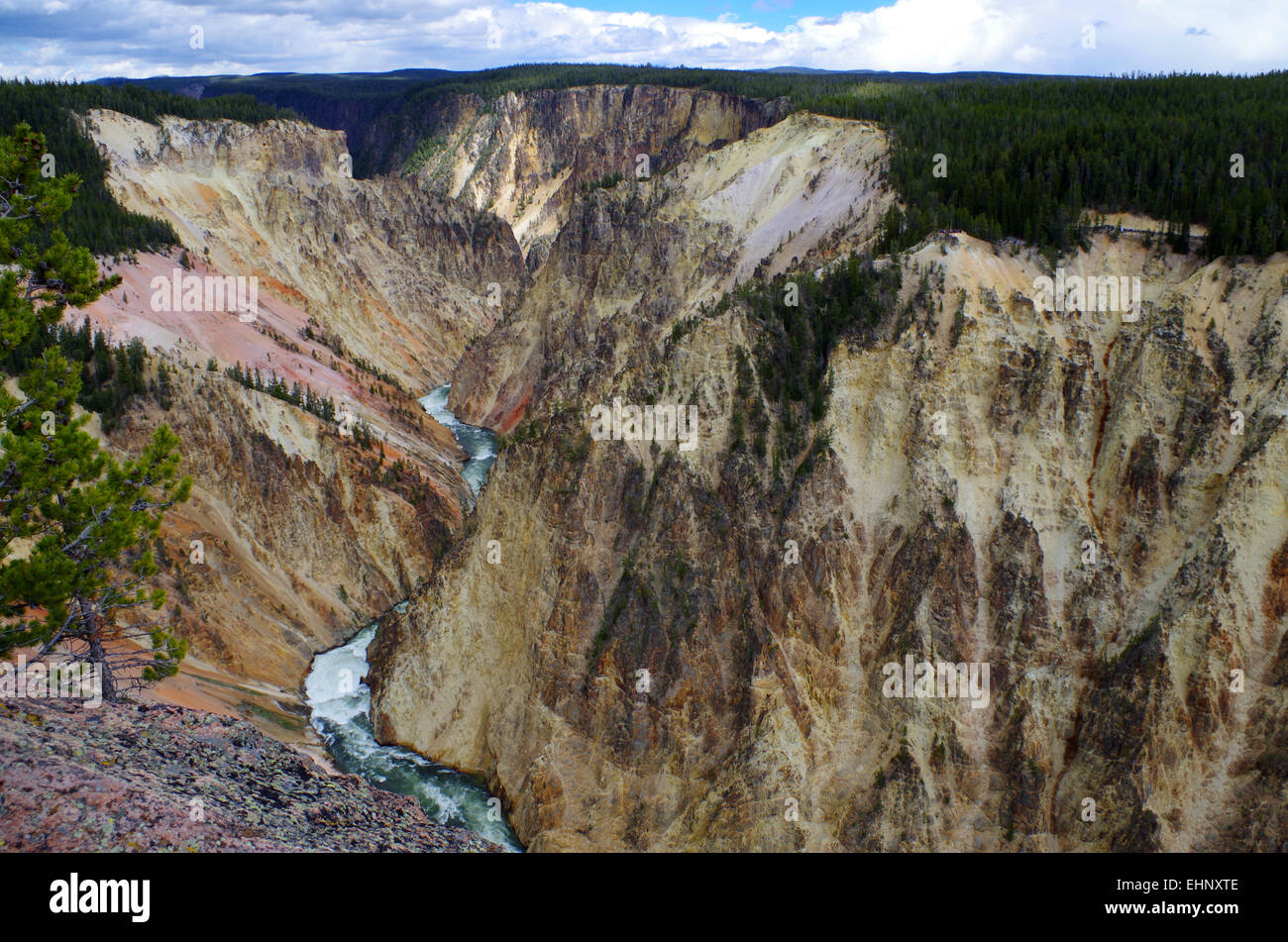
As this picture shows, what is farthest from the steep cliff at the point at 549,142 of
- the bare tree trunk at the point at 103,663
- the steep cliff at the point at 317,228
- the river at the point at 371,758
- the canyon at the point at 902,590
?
the bare tree trunk at the point at 103,663

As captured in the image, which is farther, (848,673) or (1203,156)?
(1203,156)

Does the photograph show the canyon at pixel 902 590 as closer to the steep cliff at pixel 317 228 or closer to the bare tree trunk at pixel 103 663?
the bare tree trunk at pixel 103 663

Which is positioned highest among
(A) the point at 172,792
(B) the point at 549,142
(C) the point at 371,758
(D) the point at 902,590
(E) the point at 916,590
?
(B) the point at 549,142

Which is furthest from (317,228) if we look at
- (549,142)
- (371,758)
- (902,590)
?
(902,590)

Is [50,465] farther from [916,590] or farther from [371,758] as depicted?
[916,590]

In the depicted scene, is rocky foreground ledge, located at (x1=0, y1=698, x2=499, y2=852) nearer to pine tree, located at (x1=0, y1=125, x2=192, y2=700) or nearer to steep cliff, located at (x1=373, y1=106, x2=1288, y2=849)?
pine tree, located at (x1=0, y1=125, x2=192, y2=700)

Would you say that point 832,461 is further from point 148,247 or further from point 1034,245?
point 148,247

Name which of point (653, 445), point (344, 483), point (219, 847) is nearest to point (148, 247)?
point (344, 483)
